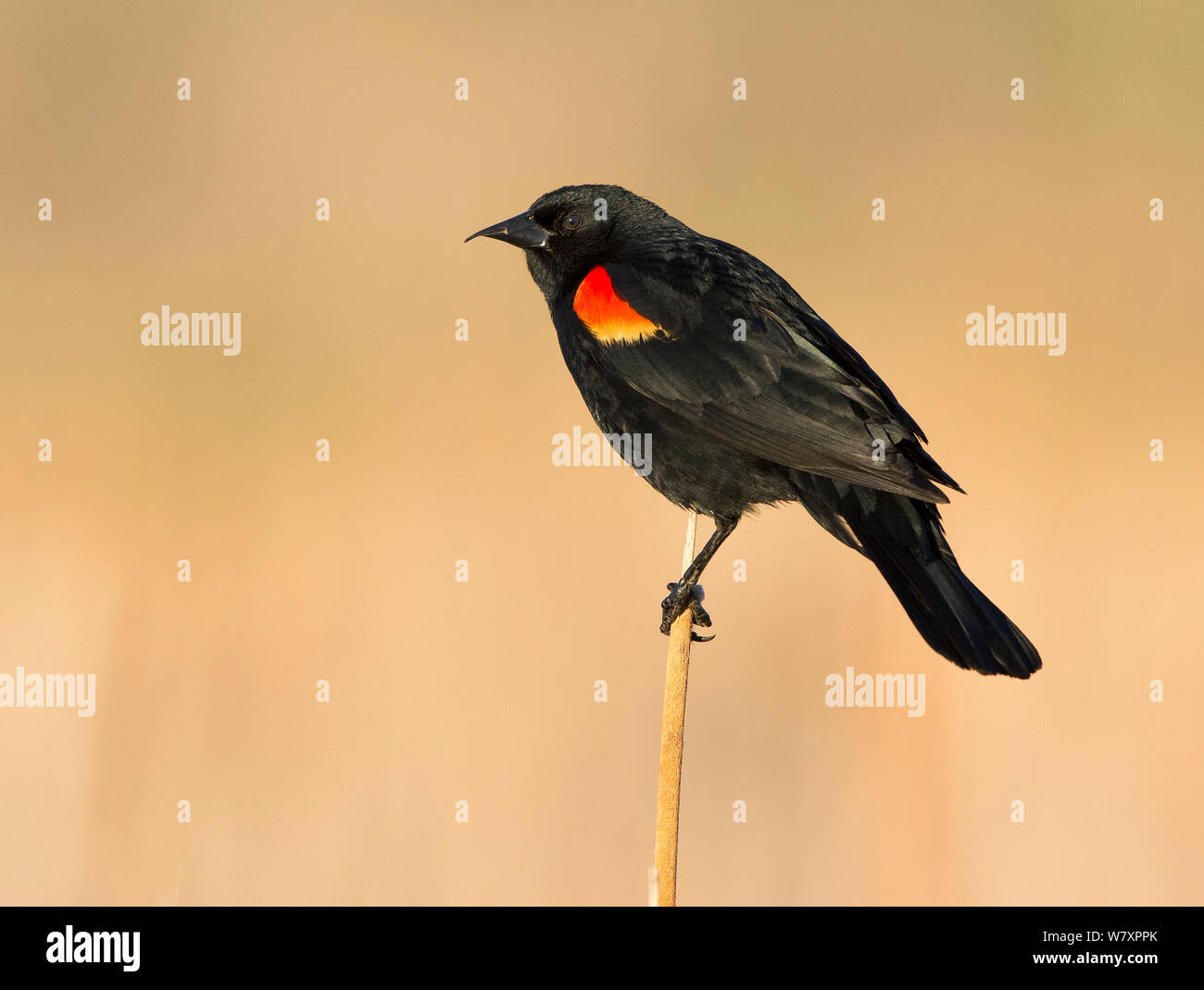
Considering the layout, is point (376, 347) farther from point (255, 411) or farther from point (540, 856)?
point (540, 856)

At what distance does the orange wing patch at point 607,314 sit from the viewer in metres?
2.75

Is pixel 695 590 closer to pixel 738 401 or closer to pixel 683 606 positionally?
pixel 683 606

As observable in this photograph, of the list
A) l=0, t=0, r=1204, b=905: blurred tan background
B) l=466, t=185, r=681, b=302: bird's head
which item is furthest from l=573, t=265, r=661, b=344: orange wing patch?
l=0, t=0, r=1204, b=905: blurred tan background

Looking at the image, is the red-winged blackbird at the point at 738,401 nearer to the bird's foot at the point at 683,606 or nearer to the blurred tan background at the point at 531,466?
the bird's foot at the point at 683,606

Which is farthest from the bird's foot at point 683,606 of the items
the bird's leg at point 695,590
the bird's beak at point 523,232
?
the bird's beak at point 523,232

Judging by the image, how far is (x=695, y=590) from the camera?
2820 millimetres

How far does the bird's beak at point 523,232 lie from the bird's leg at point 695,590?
944mm

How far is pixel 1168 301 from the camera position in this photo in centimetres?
509

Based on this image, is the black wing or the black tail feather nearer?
the black tail feather

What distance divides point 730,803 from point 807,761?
30 cm

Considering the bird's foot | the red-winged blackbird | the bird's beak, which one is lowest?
the bird's foot

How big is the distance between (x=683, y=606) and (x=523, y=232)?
3.76ft

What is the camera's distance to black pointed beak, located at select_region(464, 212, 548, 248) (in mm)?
3064

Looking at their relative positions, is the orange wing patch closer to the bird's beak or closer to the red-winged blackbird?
the red-winged blackbird
